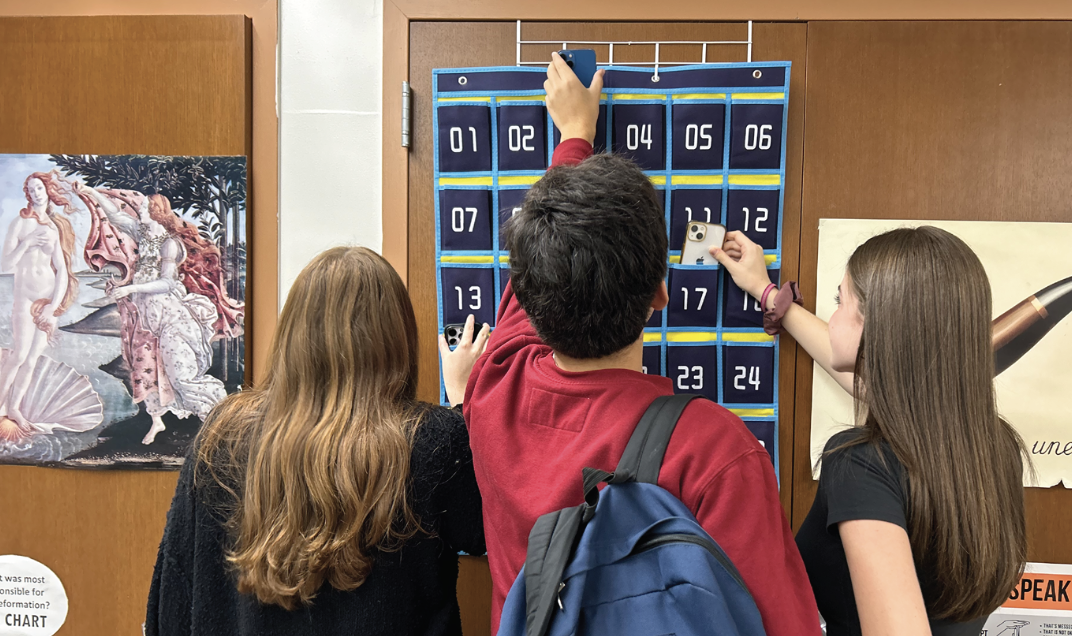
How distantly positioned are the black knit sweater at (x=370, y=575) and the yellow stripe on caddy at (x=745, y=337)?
558mm

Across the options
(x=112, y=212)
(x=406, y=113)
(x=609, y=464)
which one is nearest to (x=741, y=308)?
(x=609, y=464)

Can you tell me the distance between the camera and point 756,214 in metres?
Answer: 1.12

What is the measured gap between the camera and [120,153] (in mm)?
1168

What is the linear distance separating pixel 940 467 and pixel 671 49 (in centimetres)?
81

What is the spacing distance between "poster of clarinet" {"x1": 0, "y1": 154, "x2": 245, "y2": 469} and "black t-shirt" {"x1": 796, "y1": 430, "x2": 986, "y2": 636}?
1.03 m

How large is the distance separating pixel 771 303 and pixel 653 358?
0.23m

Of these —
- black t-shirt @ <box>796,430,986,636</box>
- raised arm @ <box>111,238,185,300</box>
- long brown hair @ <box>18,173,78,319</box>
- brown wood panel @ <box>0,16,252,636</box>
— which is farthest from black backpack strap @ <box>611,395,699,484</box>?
long brown hair @ <box>18,173,78,319</box>

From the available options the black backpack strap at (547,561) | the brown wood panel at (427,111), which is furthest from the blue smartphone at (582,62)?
the black backpack strap at (547,561)

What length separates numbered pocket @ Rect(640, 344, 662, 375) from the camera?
1144mm

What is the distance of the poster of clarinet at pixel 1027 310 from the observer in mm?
1116

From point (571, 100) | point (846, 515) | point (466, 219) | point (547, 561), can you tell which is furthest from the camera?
point (466, 219)

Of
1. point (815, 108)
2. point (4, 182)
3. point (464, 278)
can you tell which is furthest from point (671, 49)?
point (4, 182)

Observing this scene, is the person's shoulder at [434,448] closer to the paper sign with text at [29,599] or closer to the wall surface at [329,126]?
the wall surface at [329,126]

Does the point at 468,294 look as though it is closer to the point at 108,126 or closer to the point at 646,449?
the point at 646,449
